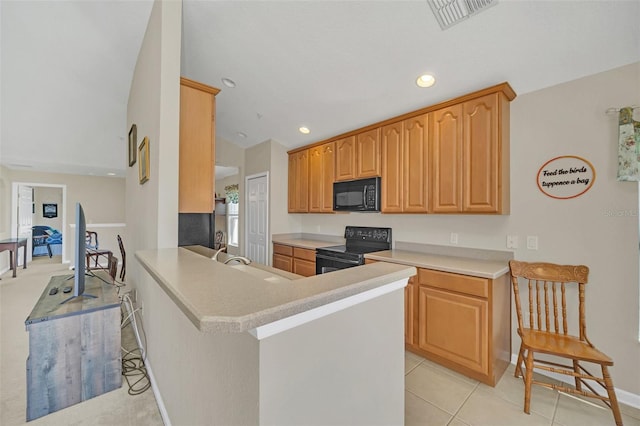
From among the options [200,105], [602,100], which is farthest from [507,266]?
[200,105]

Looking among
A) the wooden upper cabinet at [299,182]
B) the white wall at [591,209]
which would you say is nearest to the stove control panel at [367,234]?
the wooden upper cabinet at [299,182]

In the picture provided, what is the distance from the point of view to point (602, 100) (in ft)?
6.49

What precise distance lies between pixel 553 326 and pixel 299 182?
3430 millimetres

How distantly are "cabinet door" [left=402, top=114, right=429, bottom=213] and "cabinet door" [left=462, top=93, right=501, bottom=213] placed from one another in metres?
0.37

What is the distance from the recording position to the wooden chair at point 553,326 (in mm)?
1779

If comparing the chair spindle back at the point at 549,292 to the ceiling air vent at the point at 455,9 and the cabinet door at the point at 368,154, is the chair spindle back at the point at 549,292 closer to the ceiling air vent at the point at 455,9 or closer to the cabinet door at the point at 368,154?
the cabinet door at the point at 368,154


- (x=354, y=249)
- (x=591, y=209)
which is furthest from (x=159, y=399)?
(x=591, y=209)

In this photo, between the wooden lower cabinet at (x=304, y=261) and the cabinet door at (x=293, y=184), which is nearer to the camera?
the wooden lower cabinet at (x=304, y=261)

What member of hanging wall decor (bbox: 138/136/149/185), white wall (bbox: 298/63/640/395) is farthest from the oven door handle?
hanging wall decor (bbox: 138/136/149/185)

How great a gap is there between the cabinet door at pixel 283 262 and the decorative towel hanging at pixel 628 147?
3.53 metres

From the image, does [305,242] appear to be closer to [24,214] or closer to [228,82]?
[228,82]

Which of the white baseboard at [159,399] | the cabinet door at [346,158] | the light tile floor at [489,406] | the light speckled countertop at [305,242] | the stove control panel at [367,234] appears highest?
the cabinet door at [346,158]

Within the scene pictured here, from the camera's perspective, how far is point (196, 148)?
2.29 metres

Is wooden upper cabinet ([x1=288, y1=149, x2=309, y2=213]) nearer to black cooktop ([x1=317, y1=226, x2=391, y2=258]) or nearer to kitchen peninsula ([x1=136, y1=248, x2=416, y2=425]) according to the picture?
black cooktop ([x1=317, y1=226, x2=391, y2=258])
